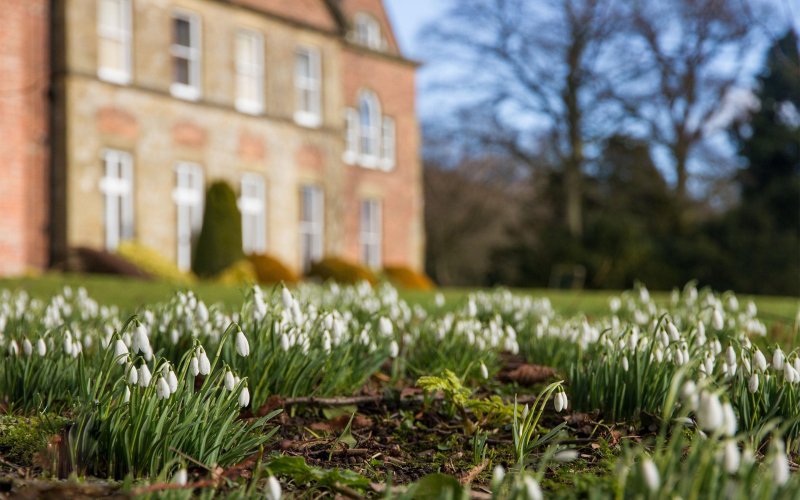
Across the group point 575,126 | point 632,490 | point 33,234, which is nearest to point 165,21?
point 33,234

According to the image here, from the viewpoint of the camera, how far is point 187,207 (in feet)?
61.6

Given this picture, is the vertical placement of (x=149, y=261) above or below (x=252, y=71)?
below

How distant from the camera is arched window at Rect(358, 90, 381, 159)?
82.1 feet

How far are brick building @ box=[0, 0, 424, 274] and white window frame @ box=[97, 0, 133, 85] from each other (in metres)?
0.03

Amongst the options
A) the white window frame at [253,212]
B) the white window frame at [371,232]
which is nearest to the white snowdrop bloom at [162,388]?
the white window frame at [253,212]

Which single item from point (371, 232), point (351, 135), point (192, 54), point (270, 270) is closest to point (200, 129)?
point (192, 54)

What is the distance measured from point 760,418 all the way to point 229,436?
185cm

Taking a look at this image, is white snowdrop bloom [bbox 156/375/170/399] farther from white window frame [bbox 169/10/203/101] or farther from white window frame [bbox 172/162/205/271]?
white window frame [bbox 169/10/203/101]

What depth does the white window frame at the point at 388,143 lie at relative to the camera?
83.5 ft

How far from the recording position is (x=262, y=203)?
20.6 metres

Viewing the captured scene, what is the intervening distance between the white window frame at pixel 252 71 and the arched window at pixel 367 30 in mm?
6093

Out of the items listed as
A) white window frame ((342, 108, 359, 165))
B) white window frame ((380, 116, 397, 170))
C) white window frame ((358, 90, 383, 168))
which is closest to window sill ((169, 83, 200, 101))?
white window frame ((342, 108, 359, 165))

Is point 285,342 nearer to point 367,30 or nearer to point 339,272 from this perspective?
point 339,272

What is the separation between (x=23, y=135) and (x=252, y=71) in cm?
615
